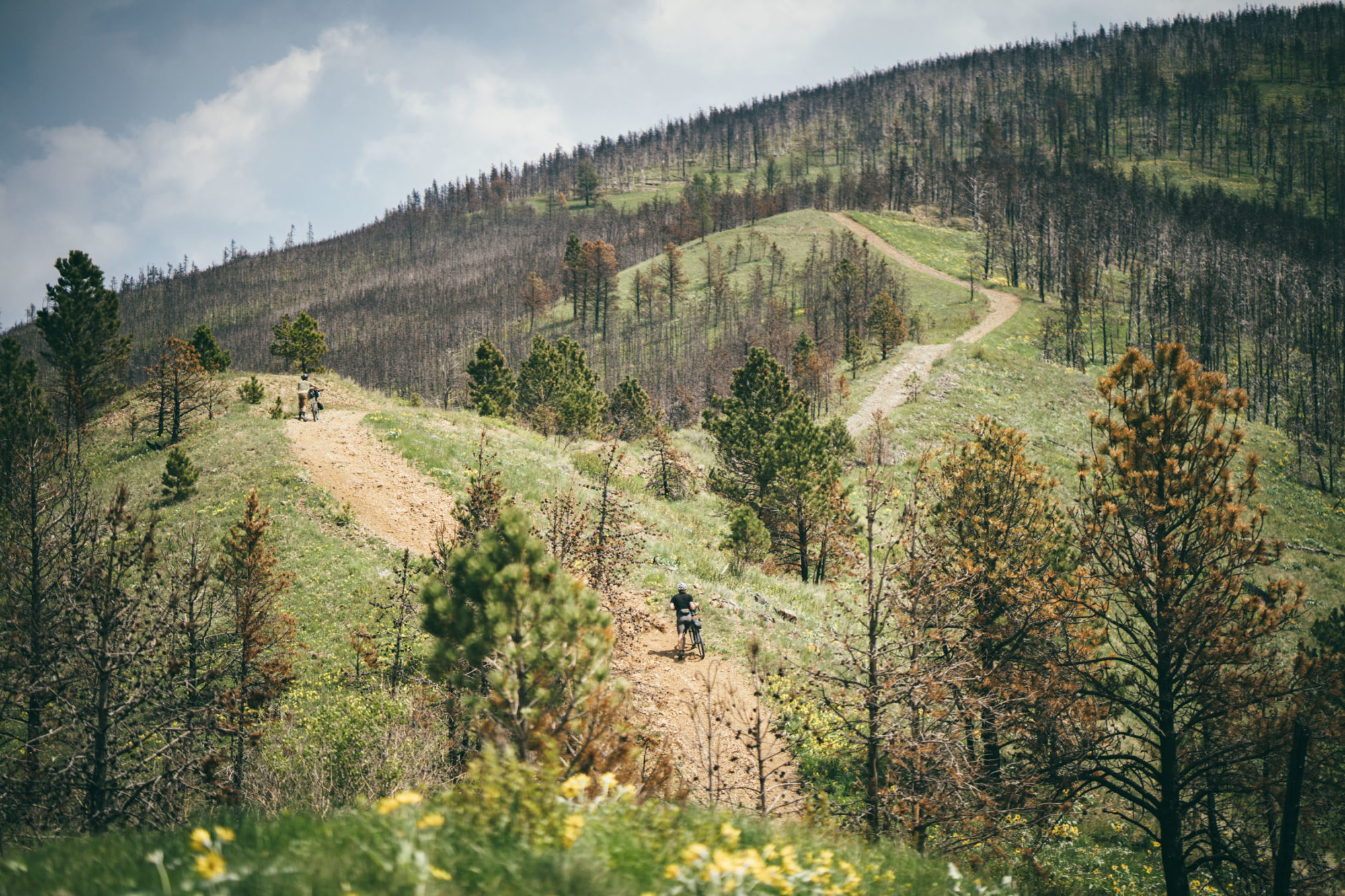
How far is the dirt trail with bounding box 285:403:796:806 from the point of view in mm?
11789

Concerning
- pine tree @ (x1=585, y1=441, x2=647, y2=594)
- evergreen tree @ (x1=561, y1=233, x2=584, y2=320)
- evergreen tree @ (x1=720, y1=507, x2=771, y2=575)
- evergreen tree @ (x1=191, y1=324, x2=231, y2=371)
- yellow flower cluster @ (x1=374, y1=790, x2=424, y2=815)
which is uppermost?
evergreen tree @ (x1=561, y1=233, x2=584, y2=320)

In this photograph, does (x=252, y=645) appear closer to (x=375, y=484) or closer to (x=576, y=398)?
(x=375, y=484)

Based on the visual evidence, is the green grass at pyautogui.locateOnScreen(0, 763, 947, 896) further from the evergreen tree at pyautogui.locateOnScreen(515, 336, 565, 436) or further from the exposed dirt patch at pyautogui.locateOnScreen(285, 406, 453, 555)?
the evergreen tree at pyautogui.locateOnScreen(515, 336, 565, 436)

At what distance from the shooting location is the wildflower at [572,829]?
11.7ft

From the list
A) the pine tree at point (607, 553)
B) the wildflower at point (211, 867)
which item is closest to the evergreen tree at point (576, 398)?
the pine tree at point (607, 553)

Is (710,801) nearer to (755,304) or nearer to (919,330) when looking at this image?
(919,330)

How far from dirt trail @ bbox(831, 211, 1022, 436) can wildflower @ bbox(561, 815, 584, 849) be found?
38907 mm

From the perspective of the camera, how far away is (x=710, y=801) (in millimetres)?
8320

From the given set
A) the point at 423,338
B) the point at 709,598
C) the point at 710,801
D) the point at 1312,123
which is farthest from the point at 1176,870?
the point at 1312,123

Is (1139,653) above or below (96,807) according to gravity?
above

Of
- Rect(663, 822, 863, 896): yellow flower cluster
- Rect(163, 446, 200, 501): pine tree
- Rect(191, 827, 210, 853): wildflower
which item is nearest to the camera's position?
Rect(191, 827, 210, 853): wildflower

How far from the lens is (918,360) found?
189 ft

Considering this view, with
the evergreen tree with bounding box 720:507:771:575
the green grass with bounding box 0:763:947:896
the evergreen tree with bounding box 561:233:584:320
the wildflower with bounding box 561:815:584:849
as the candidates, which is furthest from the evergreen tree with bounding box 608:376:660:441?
the evergreen tree with bounding box 561:233:584:320

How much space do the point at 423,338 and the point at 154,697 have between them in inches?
4966
